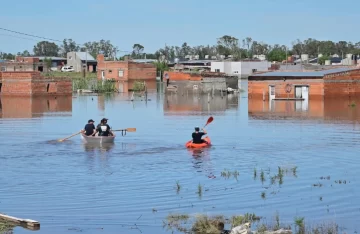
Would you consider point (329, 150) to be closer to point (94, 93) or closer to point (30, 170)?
point (30, 170)

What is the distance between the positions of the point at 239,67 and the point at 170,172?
405 feet

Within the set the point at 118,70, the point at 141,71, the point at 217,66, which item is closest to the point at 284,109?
the point at 118,70

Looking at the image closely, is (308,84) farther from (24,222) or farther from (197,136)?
(24,222)

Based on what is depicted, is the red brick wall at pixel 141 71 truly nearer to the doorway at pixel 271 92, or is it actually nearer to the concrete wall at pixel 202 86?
the concrete wall at pixel 202 86

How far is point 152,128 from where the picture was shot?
1791 inches

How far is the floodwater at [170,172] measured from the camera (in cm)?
1942

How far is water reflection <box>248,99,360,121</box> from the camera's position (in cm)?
5541

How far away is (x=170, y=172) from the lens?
2703cm

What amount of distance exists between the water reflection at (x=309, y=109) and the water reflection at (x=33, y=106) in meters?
16.3

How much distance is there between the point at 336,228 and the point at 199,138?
17561mm

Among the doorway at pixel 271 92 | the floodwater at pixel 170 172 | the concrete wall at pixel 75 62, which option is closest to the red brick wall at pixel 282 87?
the doorway at pixel 271 92

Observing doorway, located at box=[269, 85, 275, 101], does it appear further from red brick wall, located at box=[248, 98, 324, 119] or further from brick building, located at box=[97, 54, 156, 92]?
brick building, located at box=[97, 54, 156, 92]

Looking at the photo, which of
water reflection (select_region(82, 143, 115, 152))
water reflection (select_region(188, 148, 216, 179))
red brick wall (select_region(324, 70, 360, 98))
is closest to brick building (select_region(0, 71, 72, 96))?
red brick wall (select_region(324, 70, 360, 98))

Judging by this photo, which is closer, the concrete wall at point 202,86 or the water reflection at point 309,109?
the water reflection at point 309,109
